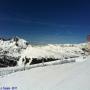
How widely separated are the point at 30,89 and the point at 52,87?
72 centimetres

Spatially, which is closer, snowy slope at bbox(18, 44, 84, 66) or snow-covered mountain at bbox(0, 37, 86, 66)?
snow-covered mountain at bbox(0, 37, 86, 66)

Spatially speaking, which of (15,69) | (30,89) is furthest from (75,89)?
(15,69)

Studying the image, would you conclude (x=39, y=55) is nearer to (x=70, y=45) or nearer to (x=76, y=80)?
(x=70, y=45)

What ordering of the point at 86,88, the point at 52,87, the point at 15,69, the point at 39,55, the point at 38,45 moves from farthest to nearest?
1. the point at 38,45
2. the point at 39,55
3. the point at 15,69
4. the point at 52,87
5. the point at 86,88

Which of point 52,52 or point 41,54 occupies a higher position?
point 52,52

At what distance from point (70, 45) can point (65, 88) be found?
74.4 feet

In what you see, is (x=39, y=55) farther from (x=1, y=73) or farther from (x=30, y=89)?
(x=30, y=89)

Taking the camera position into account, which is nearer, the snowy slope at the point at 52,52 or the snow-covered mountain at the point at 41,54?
the snow-covered mountain at the point at 41,54

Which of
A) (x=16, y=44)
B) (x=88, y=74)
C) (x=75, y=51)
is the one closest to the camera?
(x=88, y=74)

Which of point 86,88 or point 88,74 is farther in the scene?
point 88,74

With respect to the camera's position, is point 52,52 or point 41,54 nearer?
point 41,54

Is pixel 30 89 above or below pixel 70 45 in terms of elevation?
below

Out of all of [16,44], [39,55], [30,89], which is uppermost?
[16,44]

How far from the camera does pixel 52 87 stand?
605 centimetres
